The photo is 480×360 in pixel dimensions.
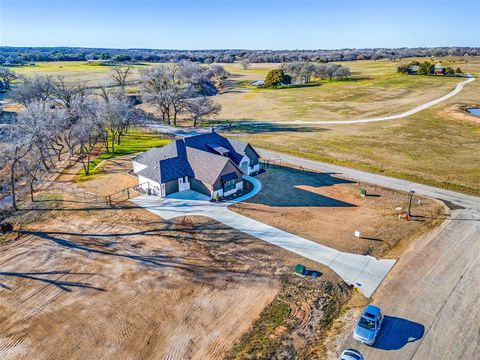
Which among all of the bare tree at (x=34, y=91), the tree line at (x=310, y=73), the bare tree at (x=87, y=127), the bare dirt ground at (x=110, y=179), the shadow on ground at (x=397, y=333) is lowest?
the shadow on ground at (x=397, y=333)

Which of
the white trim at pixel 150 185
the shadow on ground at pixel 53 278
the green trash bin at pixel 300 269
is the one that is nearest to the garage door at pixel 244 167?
the white trim at pixel 150 185

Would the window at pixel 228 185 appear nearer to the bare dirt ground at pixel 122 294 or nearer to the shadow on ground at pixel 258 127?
the bare dirt ground at pixel 122 294

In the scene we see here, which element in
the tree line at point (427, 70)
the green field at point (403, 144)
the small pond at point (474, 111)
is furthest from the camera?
the tree line at point (427, 70)

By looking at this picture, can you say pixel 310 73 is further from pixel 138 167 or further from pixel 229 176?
pixel 229 176

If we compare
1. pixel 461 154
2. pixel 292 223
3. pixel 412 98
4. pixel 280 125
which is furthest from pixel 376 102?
pixel 292 223

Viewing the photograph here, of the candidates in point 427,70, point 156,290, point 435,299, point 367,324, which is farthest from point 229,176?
point 427,70
